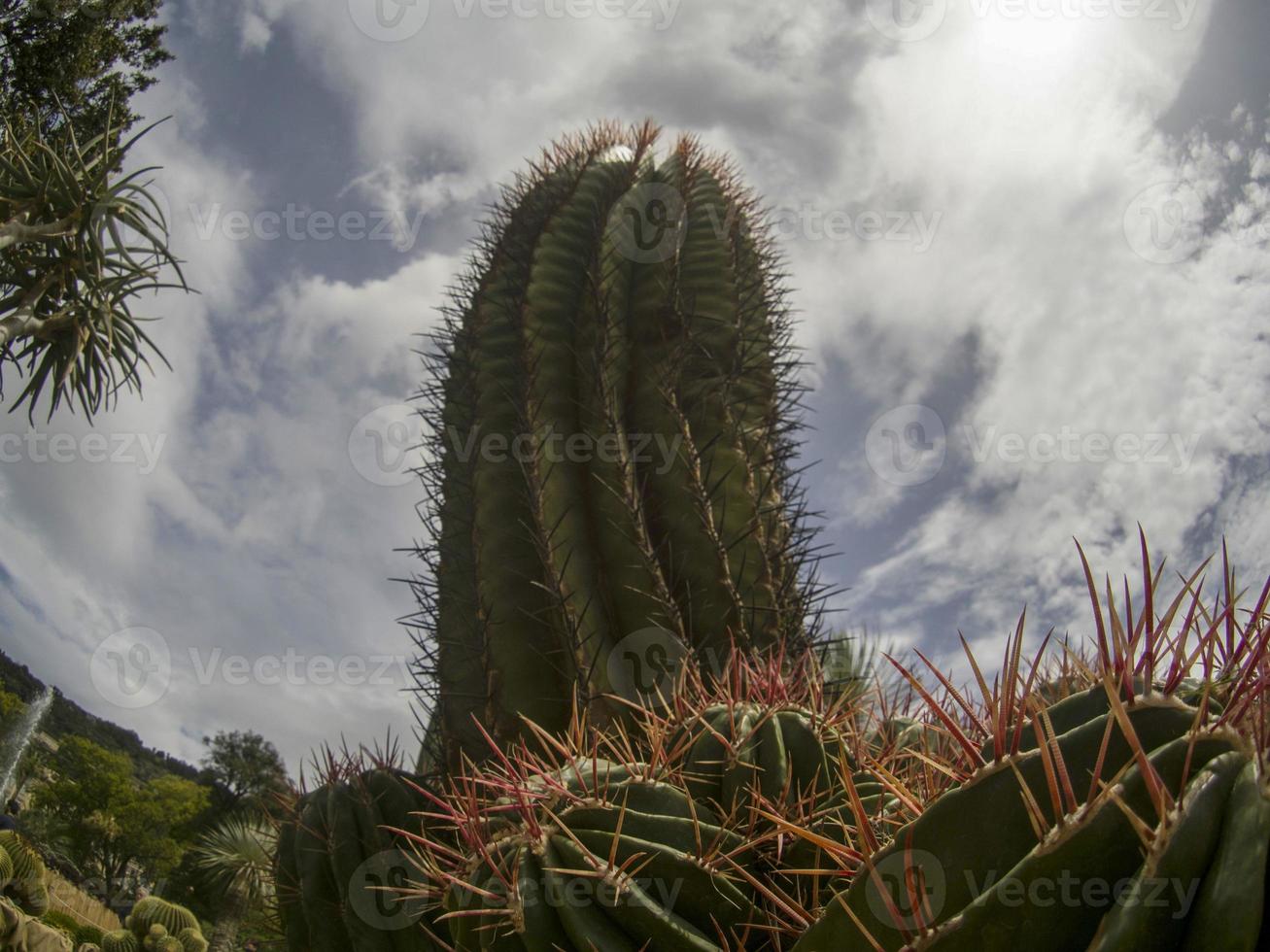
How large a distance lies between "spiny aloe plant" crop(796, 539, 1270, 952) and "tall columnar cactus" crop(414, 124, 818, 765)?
2.11 metres

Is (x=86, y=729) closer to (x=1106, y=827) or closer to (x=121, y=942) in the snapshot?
(x=121, y=942)

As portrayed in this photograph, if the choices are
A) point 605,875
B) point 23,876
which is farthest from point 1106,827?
point 23,876

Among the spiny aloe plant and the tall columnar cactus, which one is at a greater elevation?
the tall columnar cactus

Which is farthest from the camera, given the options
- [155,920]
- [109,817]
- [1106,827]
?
[109,817]

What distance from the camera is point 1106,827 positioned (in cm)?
92

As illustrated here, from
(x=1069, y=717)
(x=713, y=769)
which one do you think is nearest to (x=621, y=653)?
(x=713, y=769)

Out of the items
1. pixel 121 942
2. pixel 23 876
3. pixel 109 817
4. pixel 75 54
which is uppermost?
pixel 75 54

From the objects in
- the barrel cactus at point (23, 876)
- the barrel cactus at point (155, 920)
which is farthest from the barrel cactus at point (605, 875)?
the barrel cactus at point (155, 920)

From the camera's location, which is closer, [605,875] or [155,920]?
[605,875]

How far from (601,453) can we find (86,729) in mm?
65032

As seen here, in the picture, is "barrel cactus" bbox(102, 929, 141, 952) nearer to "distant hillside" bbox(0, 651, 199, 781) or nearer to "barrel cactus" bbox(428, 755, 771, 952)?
"barrel cactus" bbox(428, 755, 771, 952)

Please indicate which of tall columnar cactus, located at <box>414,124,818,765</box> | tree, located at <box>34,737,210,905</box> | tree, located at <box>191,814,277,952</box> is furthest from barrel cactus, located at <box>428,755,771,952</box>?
tree, located at <box>34,737,210,905</box>

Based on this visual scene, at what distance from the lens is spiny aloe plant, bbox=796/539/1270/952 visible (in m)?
0.83

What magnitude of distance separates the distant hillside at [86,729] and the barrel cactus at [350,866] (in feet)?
160
